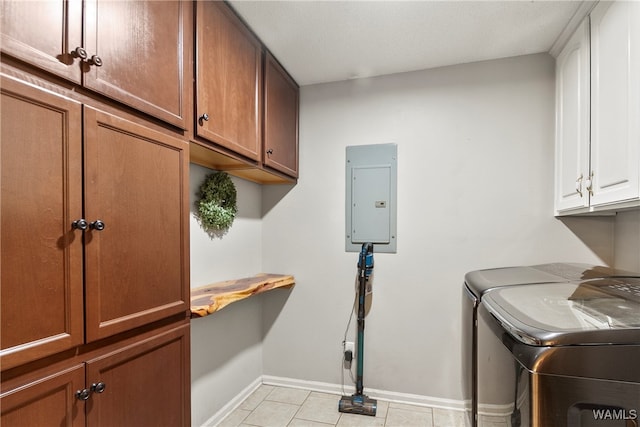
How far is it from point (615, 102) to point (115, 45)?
1933 mm

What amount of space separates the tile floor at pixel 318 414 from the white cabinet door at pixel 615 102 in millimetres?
1575

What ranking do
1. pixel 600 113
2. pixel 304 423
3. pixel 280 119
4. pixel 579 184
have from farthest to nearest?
pixel 280 119
pixel 304 423
pixel 579 184
pixel 600 113

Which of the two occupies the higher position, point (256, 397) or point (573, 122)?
point (573, 122)

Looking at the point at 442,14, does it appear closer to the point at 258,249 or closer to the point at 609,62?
the point at 609,62

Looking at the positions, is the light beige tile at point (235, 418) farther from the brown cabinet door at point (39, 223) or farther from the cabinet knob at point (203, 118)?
the cabinet knob at point (203, 118)

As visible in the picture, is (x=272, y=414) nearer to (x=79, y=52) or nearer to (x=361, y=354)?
(x=361, y=354)

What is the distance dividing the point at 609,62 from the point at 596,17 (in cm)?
29

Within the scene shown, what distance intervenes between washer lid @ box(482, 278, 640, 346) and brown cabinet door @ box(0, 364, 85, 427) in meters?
1.24

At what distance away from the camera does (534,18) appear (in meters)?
1.66

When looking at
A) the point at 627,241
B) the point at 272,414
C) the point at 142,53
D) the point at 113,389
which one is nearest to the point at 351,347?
the point at 272,414

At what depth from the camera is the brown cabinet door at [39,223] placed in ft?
2.35

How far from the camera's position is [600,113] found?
147 centimetres

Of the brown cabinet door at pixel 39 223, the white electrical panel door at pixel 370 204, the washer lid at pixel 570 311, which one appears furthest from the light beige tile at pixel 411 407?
the brown cabinet door at pixel 39 223

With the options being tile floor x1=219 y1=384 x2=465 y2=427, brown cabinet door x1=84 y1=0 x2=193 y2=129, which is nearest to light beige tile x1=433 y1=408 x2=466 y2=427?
tile floor x1=219 y1=384 x2=465 y2=427
